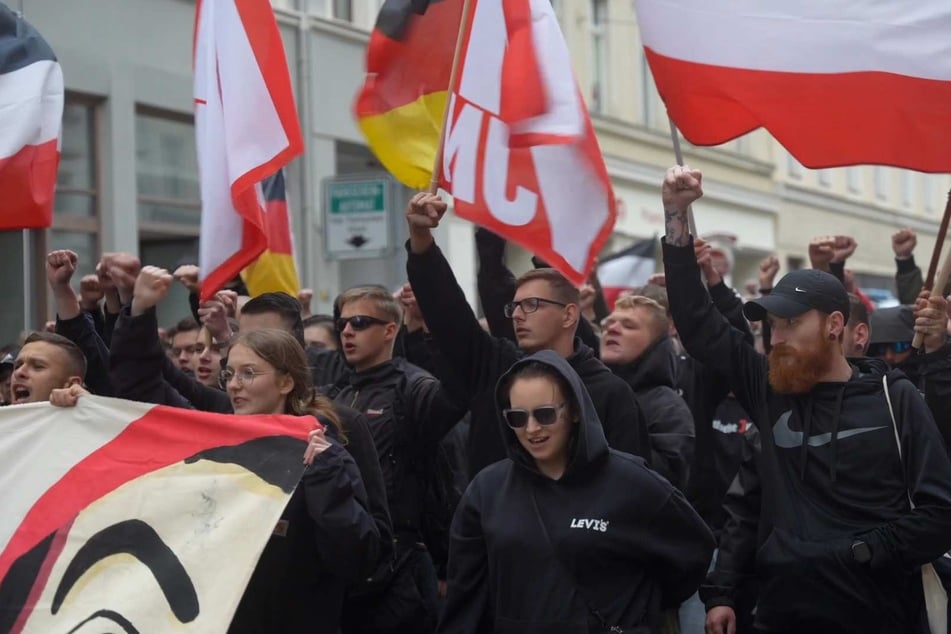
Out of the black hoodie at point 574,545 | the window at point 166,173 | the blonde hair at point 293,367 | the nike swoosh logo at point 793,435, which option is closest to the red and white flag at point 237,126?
the blonde hair at point 293,367

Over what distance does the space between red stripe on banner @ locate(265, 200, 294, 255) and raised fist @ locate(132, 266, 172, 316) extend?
282 centimetres

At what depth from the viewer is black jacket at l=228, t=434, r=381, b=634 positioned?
480 centimetres

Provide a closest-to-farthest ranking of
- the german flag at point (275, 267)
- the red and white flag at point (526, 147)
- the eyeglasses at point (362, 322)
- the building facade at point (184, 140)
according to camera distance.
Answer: the eyeglasses at point (362, 322) < the red and white flag at point (526, 147) < the german flag at point (275, 267) < the building facade at point (184, 140)

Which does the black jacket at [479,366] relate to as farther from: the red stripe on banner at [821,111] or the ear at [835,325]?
the red stripe on banner at [821,111]

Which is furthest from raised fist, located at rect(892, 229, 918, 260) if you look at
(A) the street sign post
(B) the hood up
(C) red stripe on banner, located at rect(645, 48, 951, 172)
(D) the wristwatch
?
(A) the street sign post

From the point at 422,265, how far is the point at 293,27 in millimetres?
13333

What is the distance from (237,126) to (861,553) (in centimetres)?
376

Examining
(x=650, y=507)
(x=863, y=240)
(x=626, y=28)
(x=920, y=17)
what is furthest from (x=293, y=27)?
(x=863, y=240)

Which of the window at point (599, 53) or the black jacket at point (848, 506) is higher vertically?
the window at point (599, 53)

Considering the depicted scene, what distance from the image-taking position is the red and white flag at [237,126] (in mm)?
7152

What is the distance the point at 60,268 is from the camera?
20.0 feet

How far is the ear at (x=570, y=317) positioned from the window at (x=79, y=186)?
10123 millimetres

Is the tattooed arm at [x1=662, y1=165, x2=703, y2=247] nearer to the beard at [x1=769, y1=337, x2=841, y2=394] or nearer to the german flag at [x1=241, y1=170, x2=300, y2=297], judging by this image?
the beard at [x1=769, y1=337, x2=841, y2=394]

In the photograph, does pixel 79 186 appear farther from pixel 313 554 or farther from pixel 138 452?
pixel 313 554
